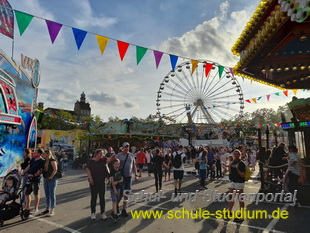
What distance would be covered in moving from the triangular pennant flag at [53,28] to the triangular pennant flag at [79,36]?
485 millimetres

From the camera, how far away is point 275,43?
4922 millimetres

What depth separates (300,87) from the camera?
375 inches

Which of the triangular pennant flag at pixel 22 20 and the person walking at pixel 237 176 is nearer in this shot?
the person walking at pixel 237 176

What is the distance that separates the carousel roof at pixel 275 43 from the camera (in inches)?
154

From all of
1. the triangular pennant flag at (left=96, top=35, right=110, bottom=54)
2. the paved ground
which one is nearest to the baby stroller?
the paved ground

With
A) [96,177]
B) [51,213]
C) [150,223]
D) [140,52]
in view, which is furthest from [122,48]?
[150,223]

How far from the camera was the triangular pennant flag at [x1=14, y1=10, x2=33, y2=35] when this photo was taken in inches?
256

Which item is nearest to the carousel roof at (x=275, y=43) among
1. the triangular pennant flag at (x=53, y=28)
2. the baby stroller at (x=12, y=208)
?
the triangular pennant flag at (x=53, y=28)

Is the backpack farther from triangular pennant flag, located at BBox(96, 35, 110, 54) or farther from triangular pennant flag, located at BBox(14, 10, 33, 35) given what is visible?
triangular pennant flag, located at BBox(14, 10, 33, 35)

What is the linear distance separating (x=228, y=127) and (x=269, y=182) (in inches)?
949

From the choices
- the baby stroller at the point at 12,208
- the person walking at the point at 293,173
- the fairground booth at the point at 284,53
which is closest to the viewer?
the fairground booth at the point at 284,53

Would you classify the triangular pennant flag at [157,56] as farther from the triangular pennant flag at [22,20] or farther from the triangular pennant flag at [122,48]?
the triangular pennant flag at [22,20]

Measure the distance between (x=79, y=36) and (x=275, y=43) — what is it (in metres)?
5.89

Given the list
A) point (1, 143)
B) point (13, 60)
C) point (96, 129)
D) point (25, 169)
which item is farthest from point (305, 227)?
point (96, 129)
